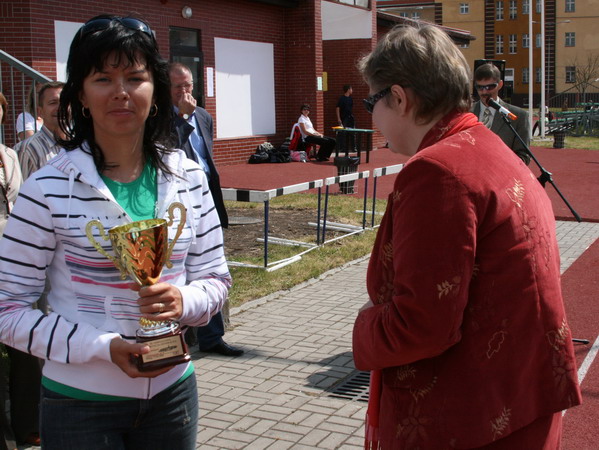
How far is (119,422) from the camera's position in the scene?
7.27 feet

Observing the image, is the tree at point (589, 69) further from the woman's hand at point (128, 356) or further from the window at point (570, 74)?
the woman's hand at point (128, 356)

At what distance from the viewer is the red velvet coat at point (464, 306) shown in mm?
1905

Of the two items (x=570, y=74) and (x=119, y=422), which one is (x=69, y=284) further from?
(x=570, y=74)

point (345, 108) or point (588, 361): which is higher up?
point (345, 108)

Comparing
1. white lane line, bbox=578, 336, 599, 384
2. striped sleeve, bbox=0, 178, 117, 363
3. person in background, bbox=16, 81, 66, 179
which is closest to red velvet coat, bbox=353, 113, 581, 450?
striped sleeve, bbox=0, 178, 117, 363

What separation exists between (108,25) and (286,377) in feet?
12.0

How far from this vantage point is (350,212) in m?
12.7

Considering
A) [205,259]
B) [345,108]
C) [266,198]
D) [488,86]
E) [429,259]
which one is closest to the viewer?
[429,259]

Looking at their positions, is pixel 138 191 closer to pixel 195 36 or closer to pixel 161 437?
pixel 161 437

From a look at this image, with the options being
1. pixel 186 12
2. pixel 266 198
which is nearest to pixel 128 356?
pixel 266 198

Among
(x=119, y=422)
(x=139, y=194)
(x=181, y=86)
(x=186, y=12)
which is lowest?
(x=119, y=422)

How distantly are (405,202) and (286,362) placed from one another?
406cm

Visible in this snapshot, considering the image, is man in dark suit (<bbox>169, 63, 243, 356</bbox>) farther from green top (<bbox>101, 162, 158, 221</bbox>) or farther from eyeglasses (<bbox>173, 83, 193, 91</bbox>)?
green top (<bbox>101, 162, 158, 221</bbox>)

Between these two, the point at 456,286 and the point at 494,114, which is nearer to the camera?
the point at 456,286
